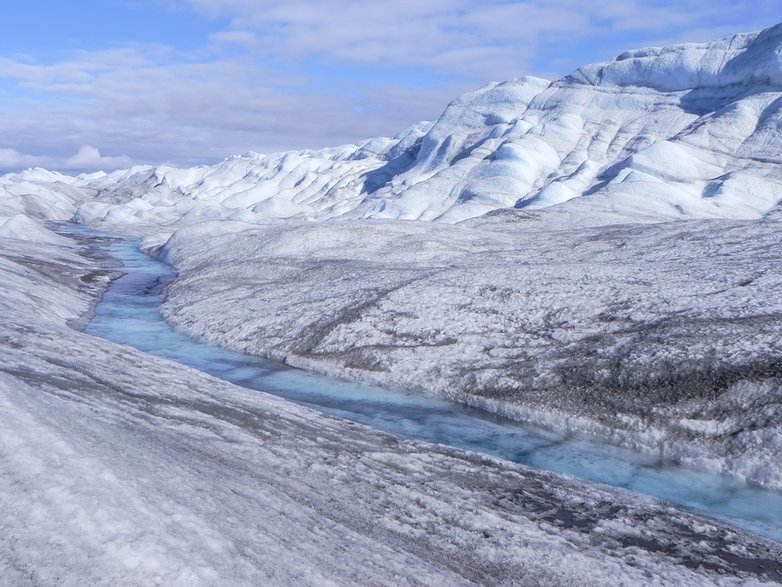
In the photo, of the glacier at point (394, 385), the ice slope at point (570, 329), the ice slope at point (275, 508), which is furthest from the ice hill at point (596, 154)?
the ice slope at point (275, 508)

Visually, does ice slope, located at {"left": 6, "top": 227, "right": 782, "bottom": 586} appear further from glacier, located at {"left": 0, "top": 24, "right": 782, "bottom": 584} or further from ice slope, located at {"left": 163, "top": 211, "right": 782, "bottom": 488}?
ice slope, located at {"left": 163, "top": 211, "right": 782, "bottom": 488}

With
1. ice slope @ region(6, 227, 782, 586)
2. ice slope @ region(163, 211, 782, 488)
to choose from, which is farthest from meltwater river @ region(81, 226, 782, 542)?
ice slope @ region(6, 227, 782, 586)

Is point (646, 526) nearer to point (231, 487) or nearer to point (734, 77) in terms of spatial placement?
point (231, 487)

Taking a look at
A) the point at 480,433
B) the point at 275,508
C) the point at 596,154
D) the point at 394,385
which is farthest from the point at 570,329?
the point at 596,154

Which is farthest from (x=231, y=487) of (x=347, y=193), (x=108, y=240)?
(x=347, y=193)

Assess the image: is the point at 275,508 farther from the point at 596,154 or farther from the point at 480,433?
the point at 596,154

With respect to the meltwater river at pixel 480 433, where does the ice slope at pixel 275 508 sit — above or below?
above

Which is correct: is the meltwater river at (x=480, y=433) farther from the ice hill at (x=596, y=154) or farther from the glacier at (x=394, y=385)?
the ice hill at (x=596, y=154)
